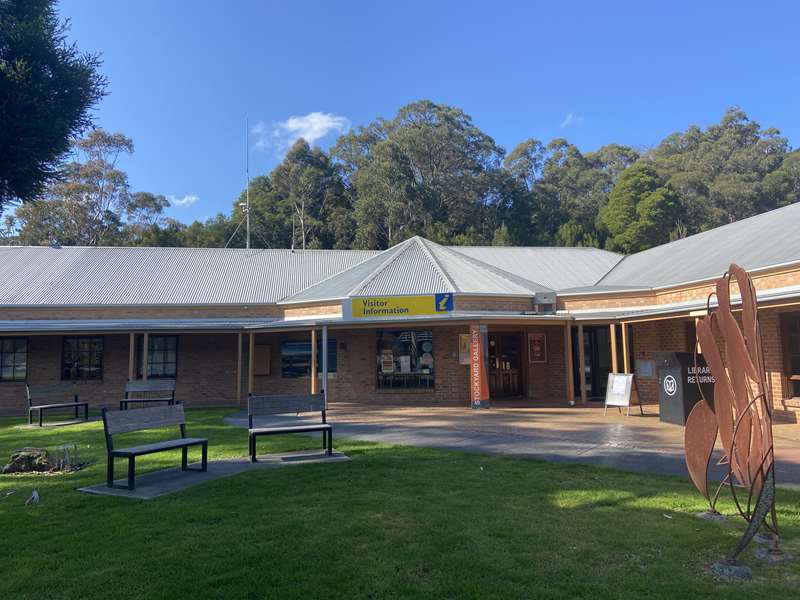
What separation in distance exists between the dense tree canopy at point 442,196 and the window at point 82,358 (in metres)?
25.5

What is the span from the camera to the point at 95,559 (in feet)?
14.6

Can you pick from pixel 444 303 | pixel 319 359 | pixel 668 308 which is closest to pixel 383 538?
pixel 444 303

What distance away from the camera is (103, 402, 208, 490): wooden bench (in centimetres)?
671

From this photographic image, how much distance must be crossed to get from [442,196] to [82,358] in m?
37.1

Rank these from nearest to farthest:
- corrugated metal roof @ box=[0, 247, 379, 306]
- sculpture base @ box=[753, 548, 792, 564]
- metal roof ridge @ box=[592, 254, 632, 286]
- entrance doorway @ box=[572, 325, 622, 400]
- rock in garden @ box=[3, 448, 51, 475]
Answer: sculpture base @ box=[753, 548, 792, 564]
rock in garden @ box=[3, 448, 51, 475]
entrance doorway @ box=[572, 325, 622, 400]
corrugated metal roof @ box=[0, 247, 379, 306]
metal roof ridge @ box=[592, 254, 632, 286]

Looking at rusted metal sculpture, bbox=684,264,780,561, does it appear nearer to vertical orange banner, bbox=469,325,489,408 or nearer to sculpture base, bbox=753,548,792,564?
sculpture base, bbox=753,548,792,564

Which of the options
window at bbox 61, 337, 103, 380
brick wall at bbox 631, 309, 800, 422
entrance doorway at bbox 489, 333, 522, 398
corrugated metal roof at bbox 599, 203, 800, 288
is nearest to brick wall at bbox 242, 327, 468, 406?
entrance doorway at bbox 489, 333, 522, 398

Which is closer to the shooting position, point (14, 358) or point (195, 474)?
point (195, 474)

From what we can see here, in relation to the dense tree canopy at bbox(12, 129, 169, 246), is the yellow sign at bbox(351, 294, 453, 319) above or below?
below

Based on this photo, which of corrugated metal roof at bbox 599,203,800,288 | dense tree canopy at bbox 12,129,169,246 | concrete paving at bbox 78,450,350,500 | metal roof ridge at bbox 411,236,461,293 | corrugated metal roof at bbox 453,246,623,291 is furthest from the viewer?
dense tree canopy at bbox 12,129,169,246

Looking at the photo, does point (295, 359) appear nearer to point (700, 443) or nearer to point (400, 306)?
point (400, 306)

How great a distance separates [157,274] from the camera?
21609mm

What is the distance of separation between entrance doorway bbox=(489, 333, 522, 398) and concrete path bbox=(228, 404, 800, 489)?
2538 mm

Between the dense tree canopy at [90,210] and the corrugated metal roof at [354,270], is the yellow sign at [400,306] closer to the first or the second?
the corrugated metal roof at [354,270]
